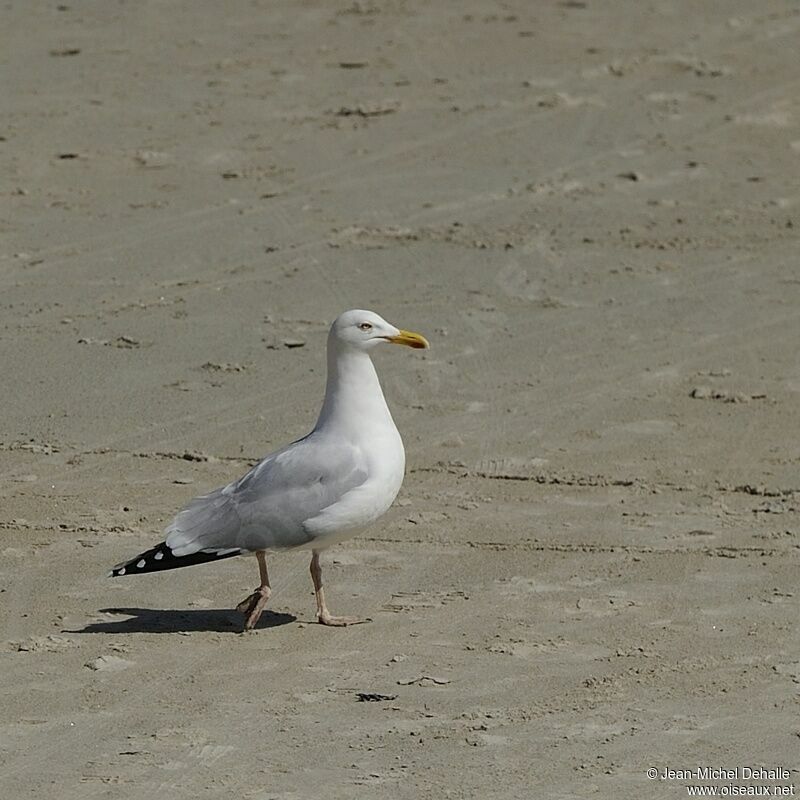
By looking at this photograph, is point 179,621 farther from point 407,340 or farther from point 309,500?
point 407,340

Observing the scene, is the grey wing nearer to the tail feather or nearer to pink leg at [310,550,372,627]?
the tail feather

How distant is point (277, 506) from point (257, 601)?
354mm

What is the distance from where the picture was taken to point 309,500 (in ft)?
19.9

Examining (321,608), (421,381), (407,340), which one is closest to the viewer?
(321,608)

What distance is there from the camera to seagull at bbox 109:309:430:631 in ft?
19.9

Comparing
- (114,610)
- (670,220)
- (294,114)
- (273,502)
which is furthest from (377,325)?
(294,114)

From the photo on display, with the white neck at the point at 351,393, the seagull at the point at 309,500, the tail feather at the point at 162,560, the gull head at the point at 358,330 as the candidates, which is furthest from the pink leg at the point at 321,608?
the gull head at the point at 358,330

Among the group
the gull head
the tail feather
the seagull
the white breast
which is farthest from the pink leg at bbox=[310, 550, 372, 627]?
the gull head

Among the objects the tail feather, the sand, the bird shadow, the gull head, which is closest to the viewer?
the sand

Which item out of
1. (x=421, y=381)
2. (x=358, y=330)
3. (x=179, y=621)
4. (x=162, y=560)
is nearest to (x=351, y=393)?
(x=358, y=330)

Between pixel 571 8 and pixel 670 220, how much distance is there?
4.68 meters

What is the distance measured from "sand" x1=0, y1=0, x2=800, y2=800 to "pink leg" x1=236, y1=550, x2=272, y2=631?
9cm

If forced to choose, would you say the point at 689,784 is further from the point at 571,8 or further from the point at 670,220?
the point at 571,8

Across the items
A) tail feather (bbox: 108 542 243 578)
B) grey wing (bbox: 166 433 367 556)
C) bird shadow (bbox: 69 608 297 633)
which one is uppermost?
grey wing (bbox: 166 433 367 556)
